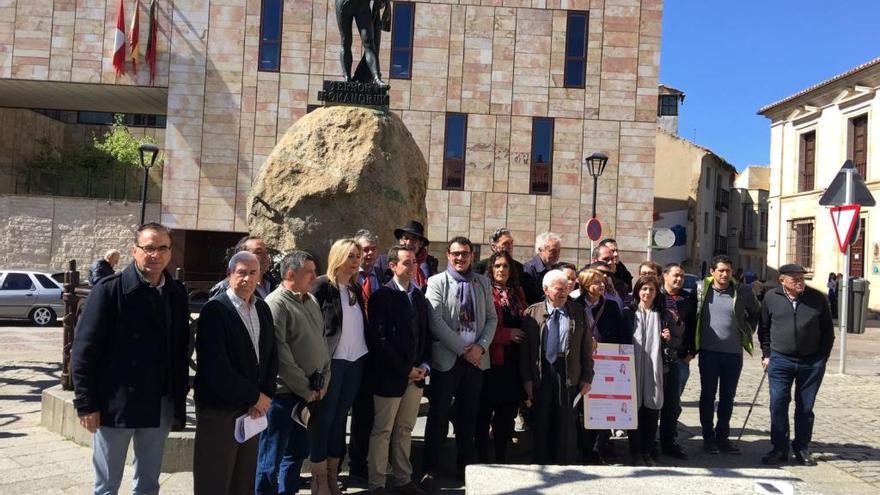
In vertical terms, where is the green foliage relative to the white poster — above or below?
above

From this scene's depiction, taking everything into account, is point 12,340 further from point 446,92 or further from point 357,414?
point 446,92

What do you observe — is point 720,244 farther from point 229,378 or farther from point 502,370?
point 229,378

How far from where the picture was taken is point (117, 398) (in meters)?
3.56

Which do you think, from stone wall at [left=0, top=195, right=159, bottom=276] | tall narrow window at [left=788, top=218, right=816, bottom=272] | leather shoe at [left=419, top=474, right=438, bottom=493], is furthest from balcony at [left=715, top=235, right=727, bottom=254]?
leather shoe at [left=419, top=474, right=438, bottom=493]

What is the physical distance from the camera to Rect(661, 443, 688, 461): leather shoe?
638cm

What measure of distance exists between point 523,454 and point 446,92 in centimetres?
1806

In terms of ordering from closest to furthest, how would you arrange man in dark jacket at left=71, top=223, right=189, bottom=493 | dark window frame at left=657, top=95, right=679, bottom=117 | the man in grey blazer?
man in dark jacket at left=71, top=223, right=189, bottom=493 → the man in grey blazer → dark window frame at left=657, top=95, right=679, bottom=117

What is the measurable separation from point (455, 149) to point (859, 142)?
17.4 meters

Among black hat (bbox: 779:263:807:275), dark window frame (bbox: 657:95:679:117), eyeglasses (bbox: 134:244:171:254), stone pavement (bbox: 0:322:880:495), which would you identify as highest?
dark window frame (bbox: 657:95:679:117)

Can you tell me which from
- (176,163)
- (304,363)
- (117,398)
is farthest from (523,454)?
(176,163)

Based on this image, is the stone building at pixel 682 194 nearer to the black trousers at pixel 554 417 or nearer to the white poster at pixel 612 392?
the white poster at pixel 612 392

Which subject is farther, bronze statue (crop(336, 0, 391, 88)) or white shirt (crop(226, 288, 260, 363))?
bronze statue (crop(336, 0, 391, 88))

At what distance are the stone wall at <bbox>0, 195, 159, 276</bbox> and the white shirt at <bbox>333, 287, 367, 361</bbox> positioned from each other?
21087mm

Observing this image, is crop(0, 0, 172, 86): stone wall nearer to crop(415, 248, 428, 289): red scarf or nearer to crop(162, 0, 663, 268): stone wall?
crop(162, 0, 663, 268): stone wall
